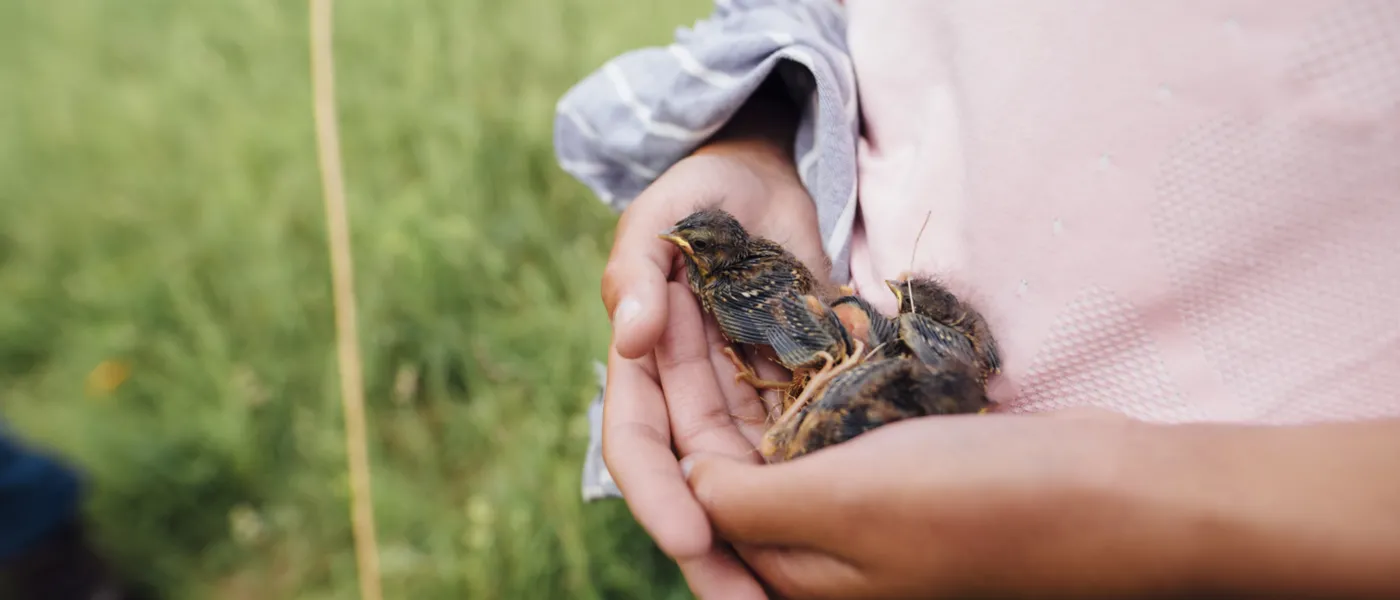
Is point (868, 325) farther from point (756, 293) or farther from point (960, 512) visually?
point (960, 512)

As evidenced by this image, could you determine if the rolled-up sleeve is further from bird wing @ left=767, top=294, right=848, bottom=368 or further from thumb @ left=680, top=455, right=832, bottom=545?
thumb @ left=680, top=455, right=832, bottom=545

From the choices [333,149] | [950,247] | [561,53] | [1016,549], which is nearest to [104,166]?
[333,149]

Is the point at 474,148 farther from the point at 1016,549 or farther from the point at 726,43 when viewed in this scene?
the point at 1016,549

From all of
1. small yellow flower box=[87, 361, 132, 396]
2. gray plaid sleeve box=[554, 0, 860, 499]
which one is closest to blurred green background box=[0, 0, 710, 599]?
small yellow flower box=[87, 361, 132, 396]

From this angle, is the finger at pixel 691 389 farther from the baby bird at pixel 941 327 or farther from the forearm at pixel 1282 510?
the forearm at pixel 1282 510

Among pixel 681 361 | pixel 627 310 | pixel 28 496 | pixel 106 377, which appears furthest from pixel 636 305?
pixel 106 377

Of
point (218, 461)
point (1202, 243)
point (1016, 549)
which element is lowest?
point (218, 461)

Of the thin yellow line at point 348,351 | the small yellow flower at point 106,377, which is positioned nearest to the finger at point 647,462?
the thin yellow line at point 348,351
